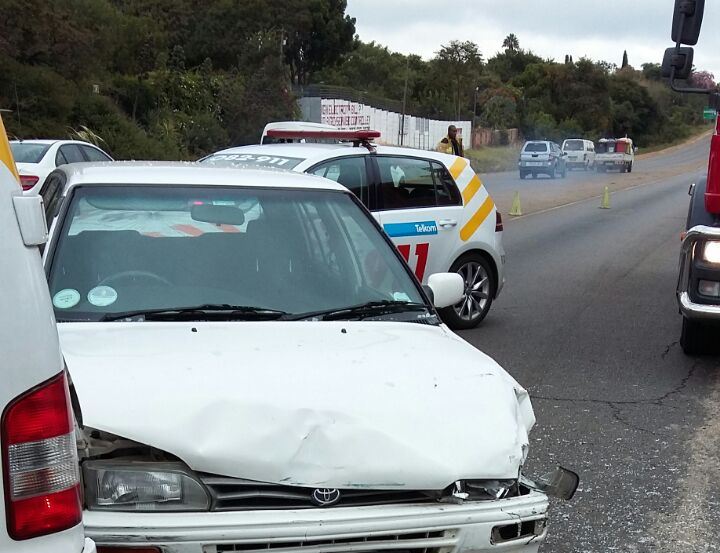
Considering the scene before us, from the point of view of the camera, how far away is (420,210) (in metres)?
9.48

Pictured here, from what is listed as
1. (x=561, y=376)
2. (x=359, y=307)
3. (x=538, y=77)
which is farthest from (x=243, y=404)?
(x=538, y=77)

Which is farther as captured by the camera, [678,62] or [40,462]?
[678,62]

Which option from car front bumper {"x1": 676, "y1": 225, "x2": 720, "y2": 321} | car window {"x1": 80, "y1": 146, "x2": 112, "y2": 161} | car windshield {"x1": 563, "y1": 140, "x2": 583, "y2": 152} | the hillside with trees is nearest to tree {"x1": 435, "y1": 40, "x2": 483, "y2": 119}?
the hillside with trees

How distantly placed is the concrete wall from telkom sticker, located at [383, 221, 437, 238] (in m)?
29.4

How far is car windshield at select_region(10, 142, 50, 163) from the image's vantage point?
15969 millimetres

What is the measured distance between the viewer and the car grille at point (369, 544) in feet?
9.57

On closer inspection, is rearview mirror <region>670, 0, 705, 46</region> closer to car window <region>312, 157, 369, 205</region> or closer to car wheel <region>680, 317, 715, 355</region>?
car wheel <region>680, 317, 715, 355</region>

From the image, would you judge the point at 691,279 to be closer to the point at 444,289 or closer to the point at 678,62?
the point at 678,62

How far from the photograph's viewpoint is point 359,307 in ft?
14.2

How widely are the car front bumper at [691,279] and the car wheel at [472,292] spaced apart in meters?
2.39

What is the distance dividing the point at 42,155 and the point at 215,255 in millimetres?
12498

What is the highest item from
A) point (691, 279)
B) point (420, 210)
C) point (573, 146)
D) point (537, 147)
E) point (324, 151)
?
point (324, 151)

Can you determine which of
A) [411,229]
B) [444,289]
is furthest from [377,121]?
[444,289]

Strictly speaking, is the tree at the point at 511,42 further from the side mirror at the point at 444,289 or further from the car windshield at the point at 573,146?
the side mirror at the point at 444,289
